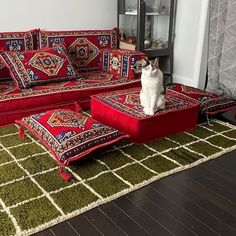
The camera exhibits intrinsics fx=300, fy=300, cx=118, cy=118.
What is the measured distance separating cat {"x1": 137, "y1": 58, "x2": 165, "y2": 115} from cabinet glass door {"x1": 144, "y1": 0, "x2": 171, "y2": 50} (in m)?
1.62

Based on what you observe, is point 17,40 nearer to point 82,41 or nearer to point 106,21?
point 82,41

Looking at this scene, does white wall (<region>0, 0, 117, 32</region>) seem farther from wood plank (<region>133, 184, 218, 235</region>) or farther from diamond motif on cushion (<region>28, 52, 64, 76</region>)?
wood plank (<region>133, 184, 218, 235</region>)

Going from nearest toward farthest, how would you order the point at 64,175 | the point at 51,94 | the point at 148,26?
the point at 64,175 → the point at 51,94 → the point at 148,26

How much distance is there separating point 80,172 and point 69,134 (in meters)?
0.25

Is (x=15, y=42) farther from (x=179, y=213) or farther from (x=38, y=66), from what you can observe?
(x=179, y=213)

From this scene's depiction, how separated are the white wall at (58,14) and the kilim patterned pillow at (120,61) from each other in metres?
0.49

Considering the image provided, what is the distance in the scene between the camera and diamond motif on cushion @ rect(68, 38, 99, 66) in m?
3.34

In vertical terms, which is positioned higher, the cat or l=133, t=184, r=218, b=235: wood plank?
the cat

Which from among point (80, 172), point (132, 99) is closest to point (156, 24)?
point (132, 99)

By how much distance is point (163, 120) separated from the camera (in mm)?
2322

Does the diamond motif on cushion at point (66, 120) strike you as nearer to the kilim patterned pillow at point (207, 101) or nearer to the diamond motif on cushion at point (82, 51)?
the kilim patterned pillow at point (207, 101)

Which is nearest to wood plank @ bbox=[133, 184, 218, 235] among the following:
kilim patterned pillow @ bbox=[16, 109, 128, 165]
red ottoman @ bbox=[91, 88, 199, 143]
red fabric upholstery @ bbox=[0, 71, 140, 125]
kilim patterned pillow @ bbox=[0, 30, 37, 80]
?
kilim patterned pillow @ bbox=[16, 109, 128, 165]

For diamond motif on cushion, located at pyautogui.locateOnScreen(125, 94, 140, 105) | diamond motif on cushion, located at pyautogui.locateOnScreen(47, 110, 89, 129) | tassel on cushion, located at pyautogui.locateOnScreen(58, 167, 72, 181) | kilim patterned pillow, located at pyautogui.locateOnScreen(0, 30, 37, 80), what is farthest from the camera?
kilim patterned pillow, located at pyautogui.locateOnScreen(0, 30, 37, 80)

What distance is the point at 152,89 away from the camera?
2195 mm
